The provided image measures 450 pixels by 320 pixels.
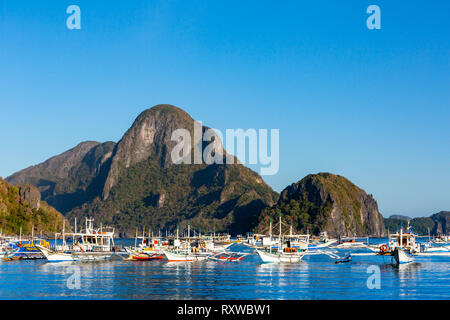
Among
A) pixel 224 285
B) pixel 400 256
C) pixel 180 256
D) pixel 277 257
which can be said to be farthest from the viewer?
pixel 180 256

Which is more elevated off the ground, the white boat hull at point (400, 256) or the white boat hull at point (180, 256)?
the white boat hull at point (400, 256)

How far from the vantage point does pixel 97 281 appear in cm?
6875

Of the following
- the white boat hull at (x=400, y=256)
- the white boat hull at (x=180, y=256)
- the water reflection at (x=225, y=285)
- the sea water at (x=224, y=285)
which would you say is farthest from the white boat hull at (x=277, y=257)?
the white boat hull at (x=400, y=256)

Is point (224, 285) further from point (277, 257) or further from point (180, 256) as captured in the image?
point (180, 256)

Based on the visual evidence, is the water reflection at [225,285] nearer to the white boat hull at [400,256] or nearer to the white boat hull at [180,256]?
the white boat hull at [400,256]

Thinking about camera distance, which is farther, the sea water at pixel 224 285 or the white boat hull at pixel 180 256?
the white boat hull at pixel 180 256

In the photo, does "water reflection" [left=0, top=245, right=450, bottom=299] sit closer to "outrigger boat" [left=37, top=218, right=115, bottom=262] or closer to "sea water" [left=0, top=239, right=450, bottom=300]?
"sea water" [left=0, top=239, right=450, bottom=300]

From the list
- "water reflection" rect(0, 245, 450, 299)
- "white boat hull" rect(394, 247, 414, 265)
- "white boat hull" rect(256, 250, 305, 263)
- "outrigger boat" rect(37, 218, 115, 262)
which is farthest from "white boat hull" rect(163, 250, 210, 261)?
"white boat hull" rect(394, 247, 414, 265)

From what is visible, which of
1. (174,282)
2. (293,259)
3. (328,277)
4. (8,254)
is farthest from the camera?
(8,254)

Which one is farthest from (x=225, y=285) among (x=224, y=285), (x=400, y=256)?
(x=400, y=256)
